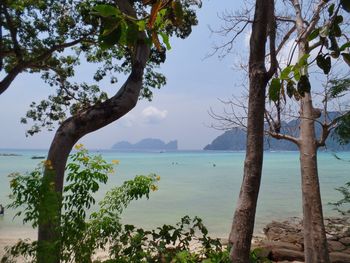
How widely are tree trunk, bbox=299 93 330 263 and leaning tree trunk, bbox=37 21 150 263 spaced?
7.89 feet

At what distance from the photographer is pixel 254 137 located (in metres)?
2.65

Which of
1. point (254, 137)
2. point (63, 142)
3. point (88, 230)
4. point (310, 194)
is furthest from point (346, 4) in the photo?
point (310, 194)

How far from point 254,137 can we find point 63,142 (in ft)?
6.63

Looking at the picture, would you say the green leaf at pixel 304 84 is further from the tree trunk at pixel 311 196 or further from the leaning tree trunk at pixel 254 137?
the tree trunk at pixel 311 196

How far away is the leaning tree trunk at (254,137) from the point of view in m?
2.61

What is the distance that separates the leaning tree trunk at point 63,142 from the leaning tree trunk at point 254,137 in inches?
42.2

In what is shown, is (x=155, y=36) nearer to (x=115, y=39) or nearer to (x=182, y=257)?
(x=115, y=39)

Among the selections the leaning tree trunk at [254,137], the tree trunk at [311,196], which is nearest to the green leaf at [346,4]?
the leaning tree trunk at [254,137]

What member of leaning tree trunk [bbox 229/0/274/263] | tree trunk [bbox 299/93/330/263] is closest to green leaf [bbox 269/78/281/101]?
leaning tree trunk [bbox 229/0/274/263]

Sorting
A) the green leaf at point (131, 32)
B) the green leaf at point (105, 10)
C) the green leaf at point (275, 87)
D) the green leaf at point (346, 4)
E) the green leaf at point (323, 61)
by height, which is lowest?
the green leaf at point (275, 87)

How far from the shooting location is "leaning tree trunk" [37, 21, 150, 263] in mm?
2803

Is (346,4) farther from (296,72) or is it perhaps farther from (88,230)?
(88,230)

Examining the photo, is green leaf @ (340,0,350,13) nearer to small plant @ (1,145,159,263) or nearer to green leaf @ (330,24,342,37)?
green leaf @ (330,24,342,37)

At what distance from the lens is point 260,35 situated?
2.61 metres
